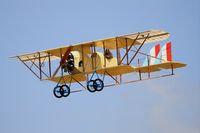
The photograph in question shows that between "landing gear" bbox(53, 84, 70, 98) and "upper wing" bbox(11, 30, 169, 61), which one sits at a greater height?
"upper wing" bbox(11, 30, 169, 61)

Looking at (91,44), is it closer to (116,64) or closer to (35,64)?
(116,64)

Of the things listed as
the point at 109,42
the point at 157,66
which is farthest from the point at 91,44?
the point at 157,66

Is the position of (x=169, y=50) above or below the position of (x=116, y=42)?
below

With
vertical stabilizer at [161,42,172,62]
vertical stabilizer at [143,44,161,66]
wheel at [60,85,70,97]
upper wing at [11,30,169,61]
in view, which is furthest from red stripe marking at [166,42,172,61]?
wheel at [60,85,70,97]

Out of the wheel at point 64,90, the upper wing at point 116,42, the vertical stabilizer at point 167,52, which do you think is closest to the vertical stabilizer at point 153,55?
the vertical stabilizer at point 167,52

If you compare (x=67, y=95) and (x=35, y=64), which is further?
(x=35, y=64)

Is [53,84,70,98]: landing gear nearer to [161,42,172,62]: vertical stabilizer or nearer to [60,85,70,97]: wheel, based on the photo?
[60,85,70,97]: wheel

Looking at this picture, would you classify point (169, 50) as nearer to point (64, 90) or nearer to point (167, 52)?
point (167, 52)

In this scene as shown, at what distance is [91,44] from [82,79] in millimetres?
2825

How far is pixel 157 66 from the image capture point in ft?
170

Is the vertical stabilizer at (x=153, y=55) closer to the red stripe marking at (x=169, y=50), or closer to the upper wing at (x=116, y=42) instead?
the upper wing at (x=116, y=42)

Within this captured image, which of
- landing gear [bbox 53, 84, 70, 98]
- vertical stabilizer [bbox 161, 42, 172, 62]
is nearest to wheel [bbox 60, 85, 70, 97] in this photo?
landing gear [bbox 53, 84, 70, 98]

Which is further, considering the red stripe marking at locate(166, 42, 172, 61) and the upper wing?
the red stripe marking at locate(166, 42, 172, 61)

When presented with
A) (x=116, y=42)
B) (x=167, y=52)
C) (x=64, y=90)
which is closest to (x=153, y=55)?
(x=167, y=52)
